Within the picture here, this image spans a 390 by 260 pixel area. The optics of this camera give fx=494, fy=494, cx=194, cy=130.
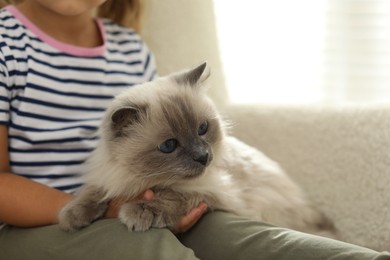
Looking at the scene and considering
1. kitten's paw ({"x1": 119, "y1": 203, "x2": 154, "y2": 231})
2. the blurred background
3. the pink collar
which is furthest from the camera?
the blurred background

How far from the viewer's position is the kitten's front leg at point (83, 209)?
122 cm

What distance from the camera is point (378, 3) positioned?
2.04 m

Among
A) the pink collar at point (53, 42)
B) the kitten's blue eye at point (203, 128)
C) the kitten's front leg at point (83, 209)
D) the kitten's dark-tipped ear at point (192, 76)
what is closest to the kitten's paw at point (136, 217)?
the kitten's front leg at point (83, 209)

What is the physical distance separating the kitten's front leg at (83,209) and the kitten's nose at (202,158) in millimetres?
288

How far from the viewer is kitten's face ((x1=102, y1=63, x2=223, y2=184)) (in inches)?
47.6

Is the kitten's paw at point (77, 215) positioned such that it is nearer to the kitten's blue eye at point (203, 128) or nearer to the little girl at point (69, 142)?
the little girl at point (69, 142)

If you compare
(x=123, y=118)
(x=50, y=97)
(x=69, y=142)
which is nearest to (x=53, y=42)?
(x=50, y=97)

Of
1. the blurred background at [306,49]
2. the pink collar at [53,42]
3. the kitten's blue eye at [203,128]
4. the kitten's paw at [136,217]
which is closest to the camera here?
the kitten's paw at [136,217]

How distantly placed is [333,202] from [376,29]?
33.6 inches

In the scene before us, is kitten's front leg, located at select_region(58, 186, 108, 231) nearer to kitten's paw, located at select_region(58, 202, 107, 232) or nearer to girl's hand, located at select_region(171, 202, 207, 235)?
kitten's paw, located at select_region(58, 202, 107, 232)

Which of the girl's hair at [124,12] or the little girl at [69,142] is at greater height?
the girl's hair at [124,12]

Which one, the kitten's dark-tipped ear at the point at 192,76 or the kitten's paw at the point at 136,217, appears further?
the kitten's dark-tipped ear at the point at 192,76

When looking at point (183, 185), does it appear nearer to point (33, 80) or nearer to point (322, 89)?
point (33, 80)

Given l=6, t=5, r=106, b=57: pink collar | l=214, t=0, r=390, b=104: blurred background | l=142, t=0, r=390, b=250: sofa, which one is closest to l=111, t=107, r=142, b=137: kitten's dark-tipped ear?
l=6, t=5, r=106, b=57: pink collar
